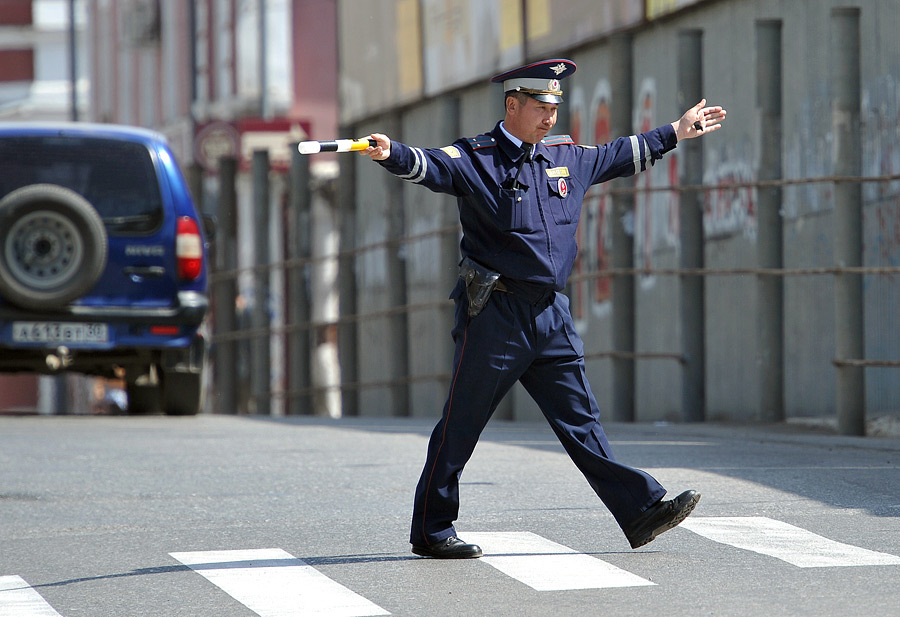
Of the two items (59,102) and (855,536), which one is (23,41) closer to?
(59,102)

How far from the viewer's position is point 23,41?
61125mm

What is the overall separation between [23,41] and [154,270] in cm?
4879

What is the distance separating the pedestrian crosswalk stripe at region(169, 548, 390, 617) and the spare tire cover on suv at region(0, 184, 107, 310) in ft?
22.7

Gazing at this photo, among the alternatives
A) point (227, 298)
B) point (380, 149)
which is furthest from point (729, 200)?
point (227, 298)

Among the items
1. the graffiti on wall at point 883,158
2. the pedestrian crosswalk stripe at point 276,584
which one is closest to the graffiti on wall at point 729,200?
the graffiti on wall at point 883,158

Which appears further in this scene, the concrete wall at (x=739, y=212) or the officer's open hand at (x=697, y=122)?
the concrete wall at (x=739, y=212)

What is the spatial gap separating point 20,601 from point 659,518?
7.09 feet

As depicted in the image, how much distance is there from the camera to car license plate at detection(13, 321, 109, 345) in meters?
14.0

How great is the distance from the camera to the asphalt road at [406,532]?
19.8 feet

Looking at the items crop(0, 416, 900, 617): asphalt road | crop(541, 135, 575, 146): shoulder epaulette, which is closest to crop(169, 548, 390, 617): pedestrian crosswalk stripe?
crop(0, 416, 900, 617): asphalt road

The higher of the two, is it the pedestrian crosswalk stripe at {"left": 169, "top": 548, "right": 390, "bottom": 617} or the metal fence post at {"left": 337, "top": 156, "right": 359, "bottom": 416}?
the metal fence post at {"left": 337, "top": 156, "right": 359, "bottom": 416}

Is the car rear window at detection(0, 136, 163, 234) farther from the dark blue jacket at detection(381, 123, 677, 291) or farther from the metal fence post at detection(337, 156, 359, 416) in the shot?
the dark blue jacket at detection(381, 123, 677, 291)

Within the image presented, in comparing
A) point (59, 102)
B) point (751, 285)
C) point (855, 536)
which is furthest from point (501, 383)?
point (59, 102)

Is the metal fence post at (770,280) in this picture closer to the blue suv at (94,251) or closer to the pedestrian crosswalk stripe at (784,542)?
the blue suv at (94,251)
